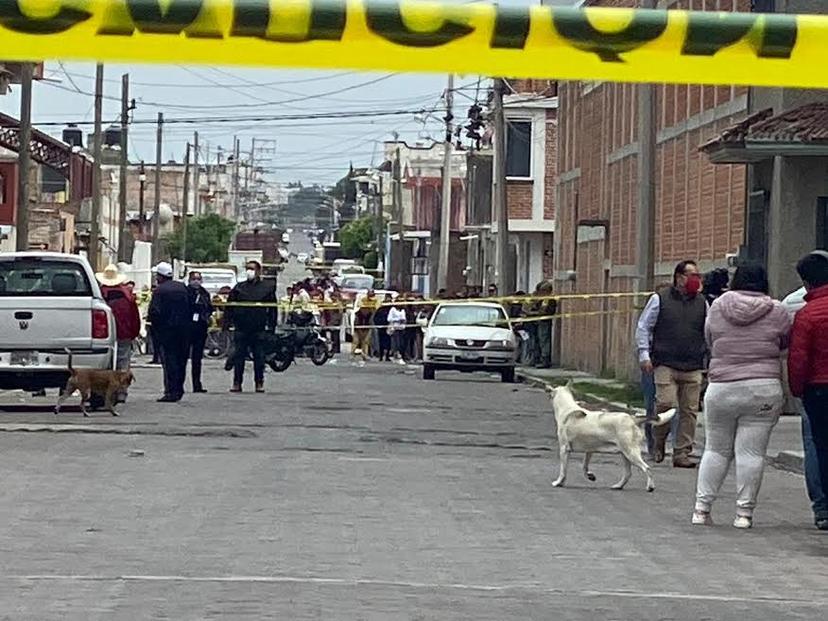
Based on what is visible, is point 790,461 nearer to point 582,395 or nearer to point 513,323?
point 582,395

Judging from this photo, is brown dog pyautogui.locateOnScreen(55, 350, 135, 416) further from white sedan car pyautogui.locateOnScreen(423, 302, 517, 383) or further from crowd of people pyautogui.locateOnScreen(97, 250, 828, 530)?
white sedan car pyautogui.locateOnScreen(423, 302, 517, 383)

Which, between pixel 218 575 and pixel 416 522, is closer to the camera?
pixel 218 575

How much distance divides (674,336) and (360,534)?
6.33 metres

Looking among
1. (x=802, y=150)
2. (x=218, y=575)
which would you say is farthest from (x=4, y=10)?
(x=802, y=150)

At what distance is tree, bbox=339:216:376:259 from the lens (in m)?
145

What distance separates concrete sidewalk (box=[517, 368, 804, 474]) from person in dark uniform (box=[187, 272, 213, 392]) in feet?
19.1

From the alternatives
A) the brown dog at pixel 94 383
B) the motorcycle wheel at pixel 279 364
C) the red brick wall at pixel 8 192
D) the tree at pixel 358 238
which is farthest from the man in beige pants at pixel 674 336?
the tree at pixel 358 238

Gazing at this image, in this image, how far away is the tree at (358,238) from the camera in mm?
145250

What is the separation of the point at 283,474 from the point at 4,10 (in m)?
9.27

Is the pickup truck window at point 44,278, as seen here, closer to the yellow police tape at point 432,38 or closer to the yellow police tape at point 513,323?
the yellow police tape at point 513,323

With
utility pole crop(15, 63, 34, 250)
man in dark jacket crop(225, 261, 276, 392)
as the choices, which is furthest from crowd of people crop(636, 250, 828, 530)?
utility pole crop(15, 63, 34, 250)

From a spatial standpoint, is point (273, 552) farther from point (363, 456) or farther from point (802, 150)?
point (802, 150)

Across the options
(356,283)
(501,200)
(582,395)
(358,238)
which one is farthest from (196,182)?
(582,395)

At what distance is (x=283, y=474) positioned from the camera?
54.4 ft
